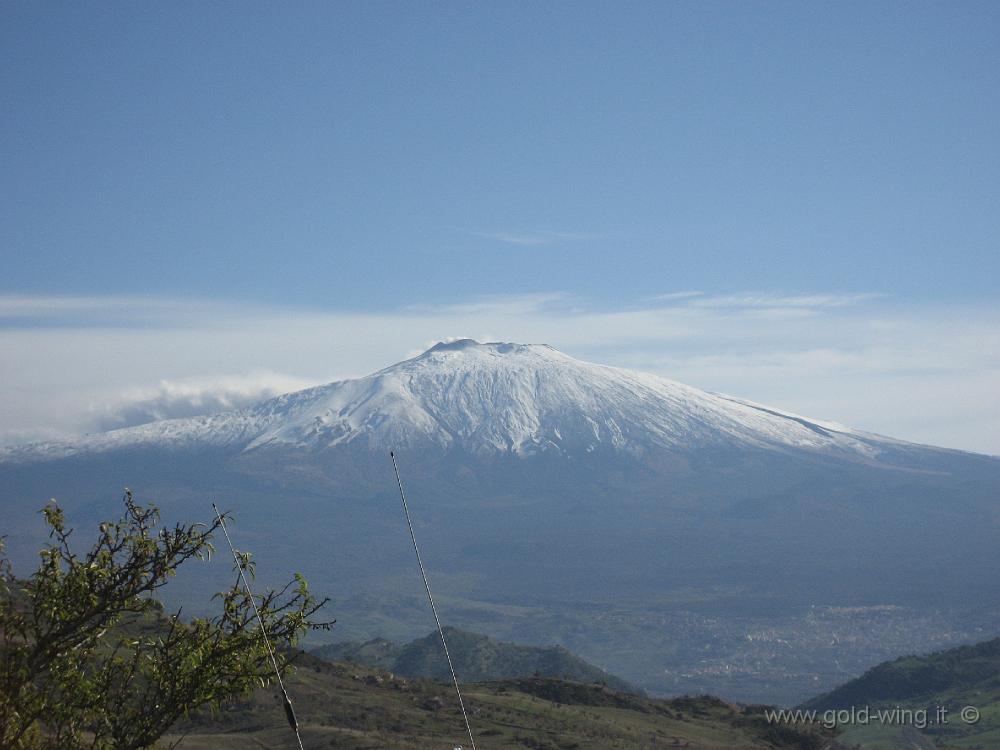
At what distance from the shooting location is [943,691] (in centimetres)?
7088

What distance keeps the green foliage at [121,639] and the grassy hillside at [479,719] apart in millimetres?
22401

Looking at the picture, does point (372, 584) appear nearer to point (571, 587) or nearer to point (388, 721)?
point (571, 587)

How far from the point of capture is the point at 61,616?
8078mm

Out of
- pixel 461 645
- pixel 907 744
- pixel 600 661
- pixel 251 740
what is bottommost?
pixel 600 661

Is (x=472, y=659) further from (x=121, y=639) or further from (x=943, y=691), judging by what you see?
(x=121, y=639)

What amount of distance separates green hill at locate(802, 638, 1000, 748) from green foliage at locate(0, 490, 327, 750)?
5595 cm

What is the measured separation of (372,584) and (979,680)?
423 feet

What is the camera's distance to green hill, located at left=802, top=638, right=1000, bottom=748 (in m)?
58.3

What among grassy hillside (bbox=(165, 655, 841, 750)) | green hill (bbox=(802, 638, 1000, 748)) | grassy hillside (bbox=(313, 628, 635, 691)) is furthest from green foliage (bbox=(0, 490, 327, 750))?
grassy hillside (bbox=(313, 628, 635, 691))

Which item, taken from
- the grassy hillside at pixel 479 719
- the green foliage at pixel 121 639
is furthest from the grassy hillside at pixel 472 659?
the green foliage at pixel 121 639

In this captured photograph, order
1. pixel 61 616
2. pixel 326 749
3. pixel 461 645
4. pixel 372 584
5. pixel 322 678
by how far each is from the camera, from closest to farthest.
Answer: pixel 61 616
pixel 326 749
pixel 322 678
pixel 461 645
pixel 372 584

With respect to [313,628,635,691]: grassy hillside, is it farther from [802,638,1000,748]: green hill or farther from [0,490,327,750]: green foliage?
[0,490,327,750]: green foliage

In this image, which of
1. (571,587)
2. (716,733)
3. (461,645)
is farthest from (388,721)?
(571,587)

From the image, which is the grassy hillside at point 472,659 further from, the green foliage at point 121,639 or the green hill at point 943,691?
the green foliage at point 121,639
